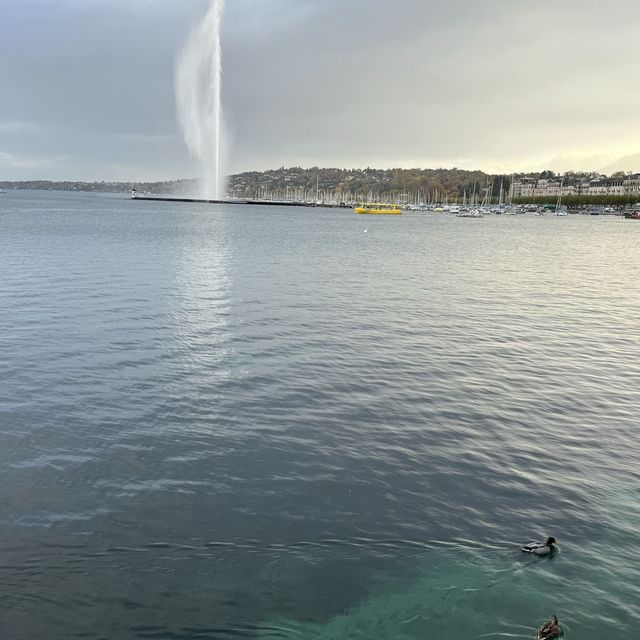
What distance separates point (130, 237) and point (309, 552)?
76.0 m

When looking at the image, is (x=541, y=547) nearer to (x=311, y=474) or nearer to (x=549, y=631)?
(x=549, y=631)

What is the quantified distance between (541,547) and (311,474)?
4887 mm

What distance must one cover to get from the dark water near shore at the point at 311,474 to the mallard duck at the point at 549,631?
14.8 inches

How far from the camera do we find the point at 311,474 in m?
13.6

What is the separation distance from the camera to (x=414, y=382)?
66.6ft

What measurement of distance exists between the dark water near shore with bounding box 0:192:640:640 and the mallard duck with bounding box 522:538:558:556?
0.17 metres

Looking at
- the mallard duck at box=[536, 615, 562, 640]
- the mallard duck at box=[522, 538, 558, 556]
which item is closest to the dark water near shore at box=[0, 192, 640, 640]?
the mallard duck at box=[522, 538, 558, 556]

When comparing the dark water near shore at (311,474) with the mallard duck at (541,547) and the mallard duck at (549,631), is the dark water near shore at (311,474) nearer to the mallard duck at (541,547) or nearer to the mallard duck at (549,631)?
the mallard duck at (541,547)

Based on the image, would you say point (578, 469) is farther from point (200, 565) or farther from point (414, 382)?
point (200, 565)

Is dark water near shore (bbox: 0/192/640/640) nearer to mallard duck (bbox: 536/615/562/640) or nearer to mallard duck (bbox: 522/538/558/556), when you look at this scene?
mallard duck (bbox: 522/538/558/556)

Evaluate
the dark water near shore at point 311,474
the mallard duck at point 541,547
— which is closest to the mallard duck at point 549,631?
the dark water near shore at point 311,474

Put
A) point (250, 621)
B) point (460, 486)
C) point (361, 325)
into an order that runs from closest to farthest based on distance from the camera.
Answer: point (250, 621) → point (460, 486) → point (361, 325)

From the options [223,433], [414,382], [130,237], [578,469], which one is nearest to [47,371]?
[223,433]

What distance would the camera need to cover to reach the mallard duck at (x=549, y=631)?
→ 28.4ft
